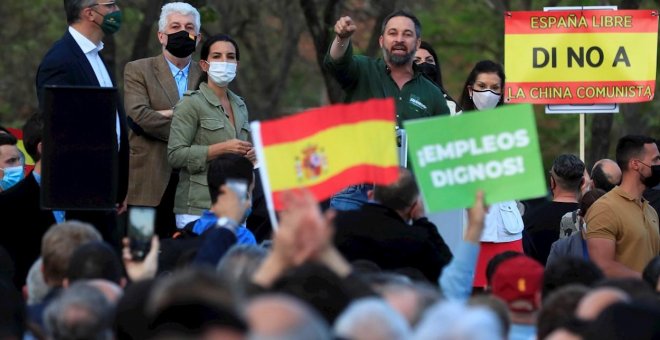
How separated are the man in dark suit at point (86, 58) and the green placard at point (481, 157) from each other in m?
2.55

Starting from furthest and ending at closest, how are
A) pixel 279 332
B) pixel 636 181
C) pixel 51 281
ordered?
pixel 636 181
pixel 51 281
pixel 279 332

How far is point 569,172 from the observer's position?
41.8 feet

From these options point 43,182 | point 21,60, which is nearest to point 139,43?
point 21,60

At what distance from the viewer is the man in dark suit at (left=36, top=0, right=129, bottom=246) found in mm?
10305

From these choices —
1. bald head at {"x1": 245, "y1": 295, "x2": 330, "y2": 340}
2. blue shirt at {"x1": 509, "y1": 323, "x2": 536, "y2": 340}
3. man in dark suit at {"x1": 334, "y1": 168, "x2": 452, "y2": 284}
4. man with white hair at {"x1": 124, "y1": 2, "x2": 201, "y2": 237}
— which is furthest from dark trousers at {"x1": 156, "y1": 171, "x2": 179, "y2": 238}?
bald head at {"x1": 245, "y1": 295, "x2": 330, "y2": 340}

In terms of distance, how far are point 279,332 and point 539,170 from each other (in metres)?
3.68

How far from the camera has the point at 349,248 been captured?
28.6 feet

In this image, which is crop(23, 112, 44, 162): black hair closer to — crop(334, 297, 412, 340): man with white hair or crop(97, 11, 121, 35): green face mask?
crop(97, 11, 121, 35): green face mask

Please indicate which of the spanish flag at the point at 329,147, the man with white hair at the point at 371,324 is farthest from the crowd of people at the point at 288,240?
the spanish flag at the point at 329,147

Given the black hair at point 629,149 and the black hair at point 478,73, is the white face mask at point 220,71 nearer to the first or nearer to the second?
the black hair at point 478,73

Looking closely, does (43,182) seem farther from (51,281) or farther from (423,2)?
(423,2)

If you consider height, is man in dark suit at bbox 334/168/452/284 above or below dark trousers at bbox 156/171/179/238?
above

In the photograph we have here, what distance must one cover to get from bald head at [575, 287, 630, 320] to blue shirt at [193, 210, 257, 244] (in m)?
2.68

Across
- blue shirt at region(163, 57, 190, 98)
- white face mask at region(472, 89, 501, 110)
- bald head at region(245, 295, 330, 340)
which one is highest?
blue shirt at region(163, 57, 190, 98)
